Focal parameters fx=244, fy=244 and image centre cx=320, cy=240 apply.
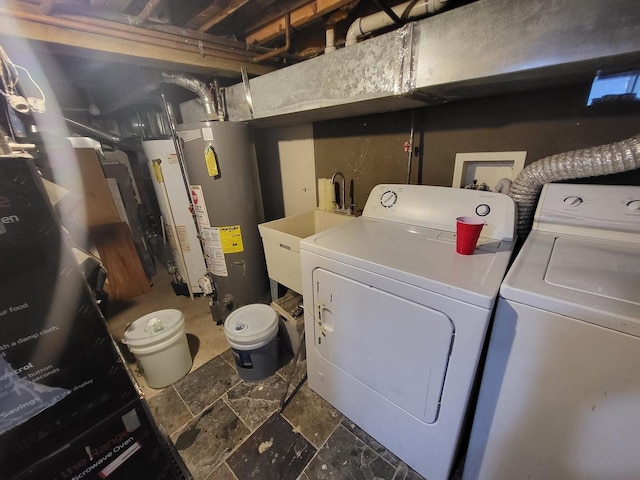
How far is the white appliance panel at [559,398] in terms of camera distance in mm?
664

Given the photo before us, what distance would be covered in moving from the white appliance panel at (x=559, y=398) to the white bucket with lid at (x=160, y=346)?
1701mm

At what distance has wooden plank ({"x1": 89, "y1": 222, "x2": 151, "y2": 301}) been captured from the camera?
8.55 feet

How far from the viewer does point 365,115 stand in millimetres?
1812

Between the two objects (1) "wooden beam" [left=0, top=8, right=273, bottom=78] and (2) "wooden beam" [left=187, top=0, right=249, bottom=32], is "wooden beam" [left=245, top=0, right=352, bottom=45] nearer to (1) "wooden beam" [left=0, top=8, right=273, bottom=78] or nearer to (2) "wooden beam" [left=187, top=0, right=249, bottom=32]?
(1) "wooden beam" [left=0, top=8, right=273, bottom=78]

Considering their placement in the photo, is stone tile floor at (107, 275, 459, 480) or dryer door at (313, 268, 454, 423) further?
stone tile floor at (107, 275, 459, 480)

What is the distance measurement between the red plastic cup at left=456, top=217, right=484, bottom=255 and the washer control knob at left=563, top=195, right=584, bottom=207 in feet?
1.58

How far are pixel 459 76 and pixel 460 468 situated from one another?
1824 mm

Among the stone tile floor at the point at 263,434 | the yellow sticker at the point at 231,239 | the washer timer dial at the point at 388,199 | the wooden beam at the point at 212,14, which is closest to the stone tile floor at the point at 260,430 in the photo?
the stone tile floor at the point at 263,434

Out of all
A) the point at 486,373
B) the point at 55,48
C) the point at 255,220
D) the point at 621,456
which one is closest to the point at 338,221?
the point at 255,220

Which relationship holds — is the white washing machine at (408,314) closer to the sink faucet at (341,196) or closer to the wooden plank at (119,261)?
the sink faucet at (341,196)

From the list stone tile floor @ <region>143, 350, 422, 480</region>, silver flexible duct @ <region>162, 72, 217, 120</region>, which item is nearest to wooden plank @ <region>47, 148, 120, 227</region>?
silver flexible duct @ <region>162, 72, 217, 120</region>

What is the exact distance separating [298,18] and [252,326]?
77.8 inches

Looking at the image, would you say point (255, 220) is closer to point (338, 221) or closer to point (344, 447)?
point (338, 221)

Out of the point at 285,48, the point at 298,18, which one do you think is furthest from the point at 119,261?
the point at 298,18
